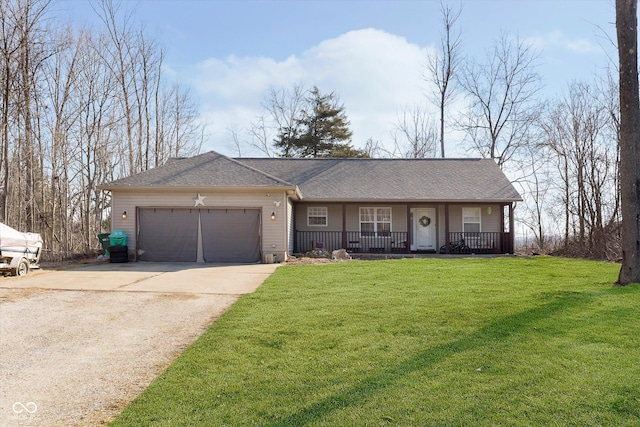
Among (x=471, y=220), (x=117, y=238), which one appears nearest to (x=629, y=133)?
(x=471, y=220)

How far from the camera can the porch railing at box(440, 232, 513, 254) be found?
17125mm

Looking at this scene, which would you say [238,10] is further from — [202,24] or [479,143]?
[479,143]

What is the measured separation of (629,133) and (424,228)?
403 inches

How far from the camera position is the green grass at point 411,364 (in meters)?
2.91

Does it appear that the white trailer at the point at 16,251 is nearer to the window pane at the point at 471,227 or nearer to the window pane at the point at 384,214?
the window pane at the point at 384,214

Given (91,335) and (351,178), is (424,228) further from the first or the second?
(91,335)

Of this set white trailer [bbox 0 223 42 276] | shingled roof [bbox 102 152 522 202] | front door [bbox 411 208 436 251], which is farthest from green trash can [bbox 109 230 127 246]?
front door [bbox 411 208 436 251]

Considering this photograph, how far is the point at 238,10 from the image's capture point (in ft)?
43.5

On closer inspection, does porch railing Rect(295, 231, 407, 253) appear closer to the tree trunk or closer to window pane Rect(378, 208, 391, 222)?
window pane Rect(378, 208, 391, 222)

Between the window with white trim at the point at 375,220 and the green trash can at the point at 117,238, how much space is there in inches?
349

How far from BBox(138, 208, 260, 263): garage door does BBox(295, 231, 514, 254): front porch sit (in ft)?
11.0

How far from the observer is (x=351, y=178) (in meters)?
18.6

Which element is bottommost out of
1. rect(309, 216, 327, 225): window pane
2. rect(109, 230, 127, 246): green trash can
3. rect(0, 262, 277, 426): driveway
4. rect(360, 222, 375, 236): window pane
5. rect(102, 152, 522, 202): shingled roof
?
rect(0, 262, 277, 426): driveway

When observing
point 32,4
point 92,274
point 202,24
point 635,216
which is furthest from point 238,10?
point 635,216
